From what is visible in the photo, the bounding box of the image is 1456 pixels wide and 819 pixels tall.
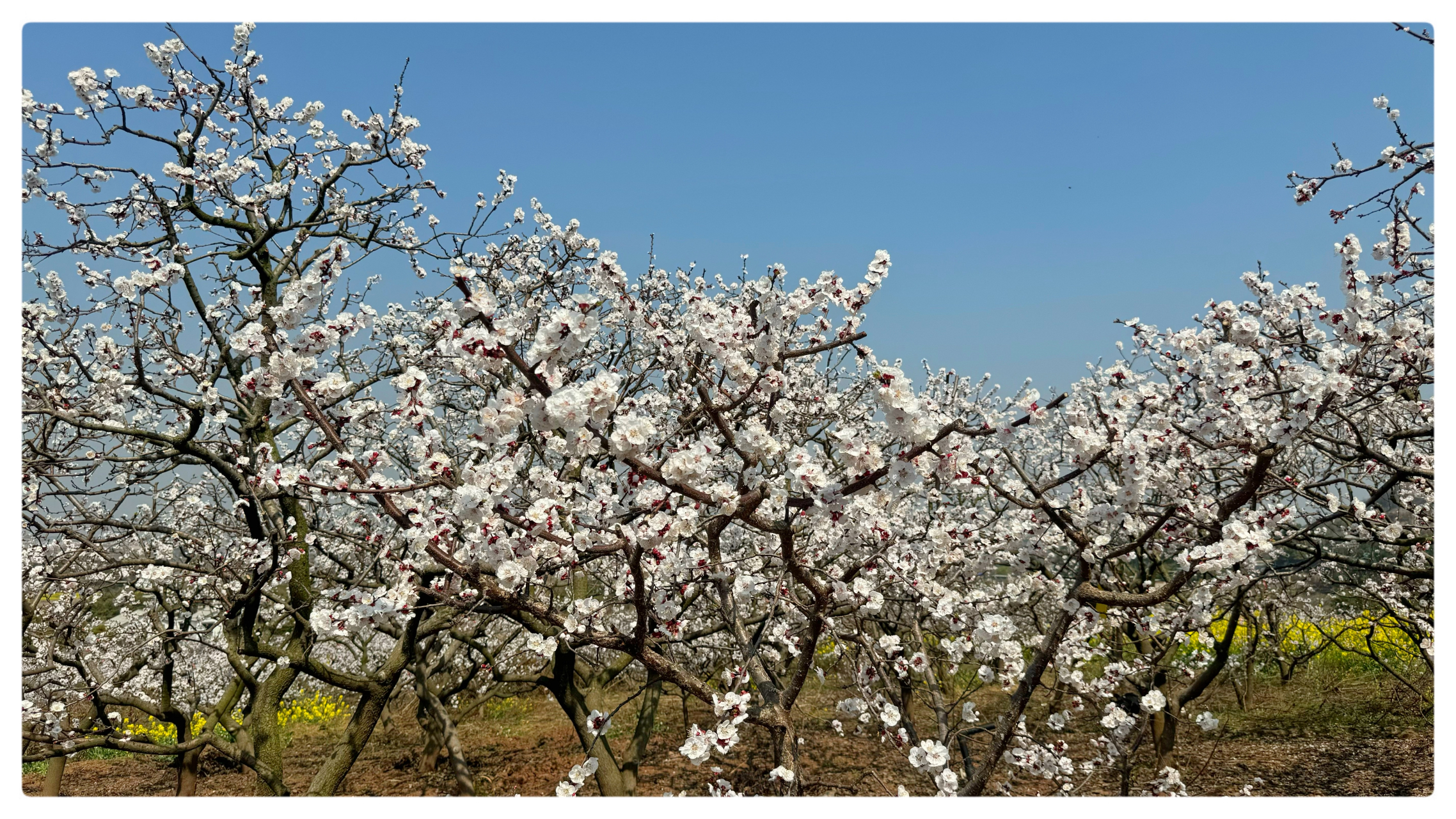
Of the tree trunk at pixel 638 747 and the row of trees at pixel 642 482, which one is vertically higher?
the row of trees at pixel 642 482

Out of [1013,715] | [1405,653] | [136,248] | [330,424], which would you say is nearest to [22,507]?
[136,248]

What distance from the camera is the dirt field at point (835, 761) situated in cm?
656

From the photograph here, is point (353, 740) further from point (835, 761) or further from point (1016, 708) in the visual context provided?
point (835, 761)

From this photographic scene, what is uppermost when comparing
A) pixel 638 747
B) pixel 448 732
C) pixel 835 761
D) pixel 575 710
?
pixel 575 710

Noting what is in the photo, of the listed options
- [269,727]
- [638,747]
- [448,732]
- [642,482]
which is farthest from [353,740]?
[642,482]

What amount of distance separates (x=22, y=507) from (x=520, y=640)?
7.51 metres

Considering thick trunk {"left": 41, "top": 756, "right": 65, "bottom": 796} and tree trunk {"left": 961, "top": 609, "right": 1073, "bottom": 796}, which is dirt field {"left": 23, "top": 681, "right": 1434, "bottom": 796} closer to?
thick trunk {"left": 41, "top": 756, "right": 65, "bottom": 796}

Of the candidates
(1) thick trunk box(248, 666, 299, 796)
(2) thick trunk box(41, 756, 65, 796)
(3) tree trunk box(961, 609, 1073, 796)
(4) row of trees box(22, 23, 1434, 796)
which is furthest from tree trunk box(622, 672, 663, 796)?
(2) thick trunk box(41, 756, 65, 796)

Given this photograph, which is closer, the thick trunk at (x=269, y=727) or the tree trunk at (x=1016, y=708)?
the tree trunk at (x=1016, y=708)

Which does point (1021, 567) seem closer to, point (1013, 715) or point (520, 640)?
point (1013, 715)

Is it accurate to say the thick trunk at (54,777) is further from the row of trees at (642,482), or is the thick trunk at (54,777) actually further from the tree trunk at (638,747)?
the tree trunk at (638,747)

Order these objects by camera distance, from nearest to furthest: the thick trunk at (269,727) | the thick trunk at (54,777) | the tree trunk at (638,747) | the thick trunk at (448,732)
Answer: the thick trunk at (269,727)
the thick trunk at (448,732)
the tree trunk at (638,747)
the thick trunk at (54,777)

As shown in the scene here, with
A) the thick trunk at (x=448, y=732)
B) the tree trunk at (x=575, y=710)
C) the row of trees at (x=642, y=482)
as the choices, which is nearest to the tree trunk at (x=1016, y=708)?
the row of trees at (x=642, y=482)

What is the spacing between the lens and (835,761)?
7.75m
